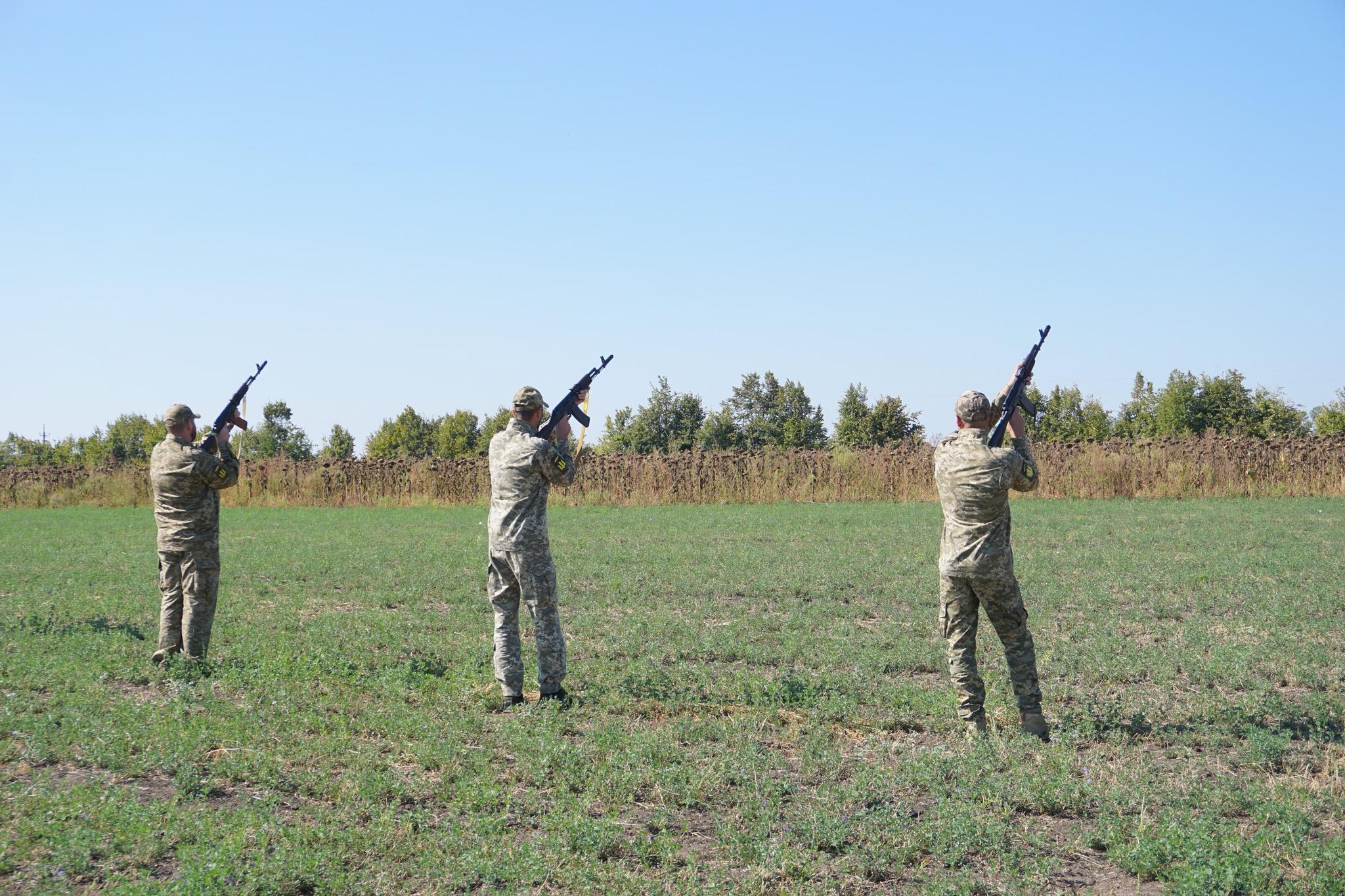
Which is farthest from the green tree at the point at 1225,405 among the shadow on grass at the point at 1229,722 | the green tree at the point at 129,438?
the green tree at the point at 129,438

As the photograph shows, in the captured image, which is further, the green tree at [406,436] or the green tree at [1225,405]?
the green tree at [406,436]

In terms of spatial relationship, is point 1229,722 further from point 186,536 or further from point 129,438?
point 129,438

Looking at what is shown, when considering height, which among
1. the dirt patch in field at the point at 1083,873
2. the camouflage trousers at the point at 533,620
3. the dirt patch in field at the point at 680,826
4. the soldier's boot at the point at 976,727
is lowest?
the dirt patch in field at the point at 1083,873

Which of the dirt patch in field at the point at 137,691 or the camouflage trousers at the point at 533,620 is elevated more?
the camouflage trousers at the point at 533,620

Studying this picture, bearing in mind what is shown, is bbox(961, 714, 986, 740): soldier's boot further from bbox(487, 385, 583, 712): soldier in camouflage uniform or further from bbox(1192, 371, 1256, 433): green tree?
bbox(1192, 371, 1256, 433): green tree

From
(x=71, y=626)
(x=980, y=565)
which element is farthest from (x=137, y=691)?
(x=980, y=565)

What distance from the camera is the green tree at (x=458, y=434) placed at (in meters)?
67.6

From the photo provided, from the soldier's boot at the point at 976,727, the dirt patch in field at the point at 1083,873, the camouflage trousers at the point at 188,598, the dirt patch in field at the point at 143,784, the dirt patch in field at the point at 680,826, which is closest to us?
the dirt patch in field at the point at 1083,873

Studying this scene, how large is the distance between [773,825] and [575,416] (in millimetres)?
4083

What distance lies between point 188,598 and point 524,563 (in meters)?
3.30

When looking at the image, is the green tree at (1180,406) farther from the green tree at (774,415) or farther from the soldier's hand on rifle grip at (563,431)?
the soldier's hand on rifle grip at (563,431)

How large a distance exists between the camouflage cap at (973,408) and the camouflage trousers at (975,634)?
118 centimetres

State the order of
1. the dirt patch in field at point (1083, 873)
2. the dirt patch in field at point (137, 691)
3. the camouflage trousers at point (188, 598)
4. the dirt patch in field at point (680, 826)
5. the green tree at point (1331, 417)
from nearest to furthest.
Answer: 1. the dirt patch in field at point (1083, 873)
2. the dirt patch in field at point (680, 826)
3. the dirt patch in field at point (137, 691)
4. the camouflage trousers at point (188, 598)
5. the green tree at point (1331, 417)

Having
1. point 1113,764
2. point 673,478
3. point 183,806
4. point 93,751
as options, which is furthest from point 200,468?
point 673,478
